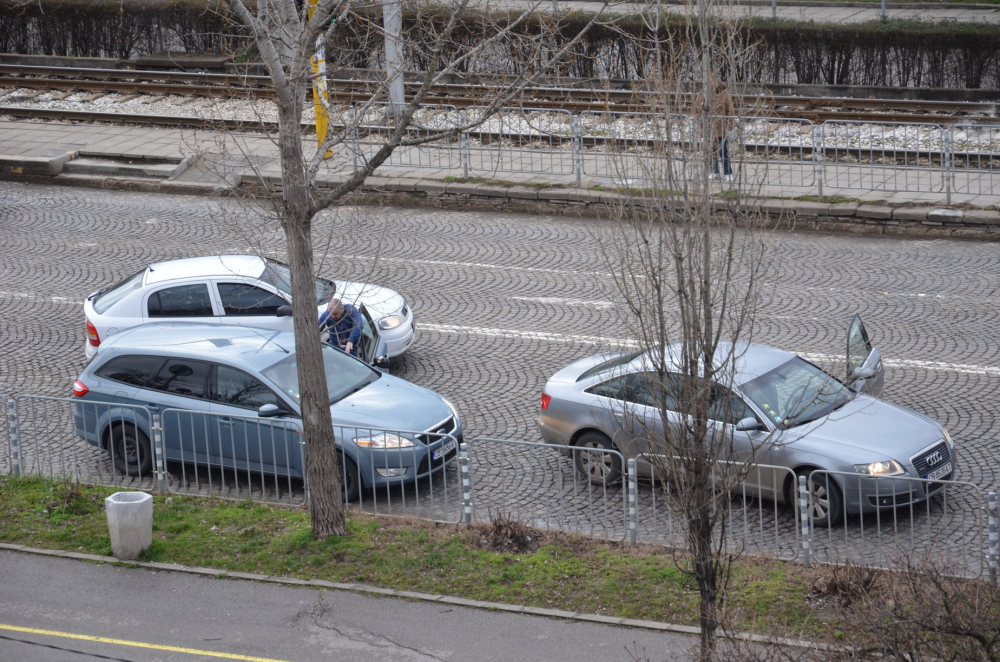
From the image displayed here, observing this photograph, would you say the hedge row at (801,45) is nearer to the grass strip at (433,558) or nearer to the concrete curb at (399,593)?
the grass strip at (433,558)

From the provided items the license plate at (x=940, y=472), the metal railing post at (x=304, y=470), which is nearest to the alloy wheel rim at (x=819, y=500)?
the license plate at (x=940, y=472)

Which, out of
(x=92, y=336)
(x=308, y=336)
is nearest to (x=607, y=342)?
(x=308, y=336)

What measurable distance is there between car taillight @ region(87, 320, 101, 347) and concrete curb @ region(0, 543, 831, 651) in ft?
13.0

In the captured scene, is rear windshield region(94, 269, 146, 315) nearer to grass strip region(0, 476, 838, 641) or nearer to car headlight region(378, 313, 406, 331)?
car headlight region(378, 313, 406, 331)

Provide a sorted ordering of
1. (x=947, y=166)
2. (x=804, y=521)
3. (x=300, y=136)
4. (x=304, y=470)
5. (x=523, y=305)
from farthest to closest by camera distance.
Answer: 1. (x=947, y=166)
2. (x=523, y=305)
3. (x=304, y=470)
4. (x=804, y=521)
5. (x=300, y=136)

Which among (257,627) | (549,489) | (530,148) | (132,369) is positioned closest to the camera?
(257,627)

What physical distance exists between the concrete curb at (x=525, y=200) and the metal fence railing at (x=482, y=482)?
5130 millimetres

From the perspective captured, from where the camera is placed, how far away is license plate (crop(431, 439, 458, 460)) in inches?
431

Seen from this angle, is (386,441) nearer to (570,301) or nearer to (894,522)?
(894,522)

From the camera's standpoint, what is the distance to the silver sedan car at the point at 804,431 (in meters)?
9.76

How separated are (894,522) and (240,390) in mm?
6094

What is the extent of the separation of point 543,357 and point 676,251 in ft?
24.3

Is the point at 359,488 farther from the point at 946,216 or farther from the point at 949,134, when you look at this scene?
the point at 949,134

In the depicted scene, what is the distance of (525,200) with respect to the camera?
20281 mm
